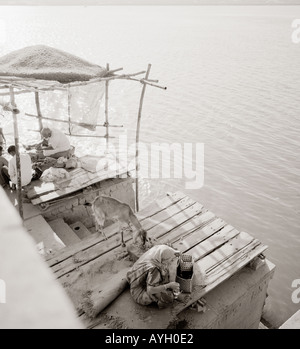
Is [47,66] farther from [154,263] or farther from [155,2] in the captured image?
[155,2]

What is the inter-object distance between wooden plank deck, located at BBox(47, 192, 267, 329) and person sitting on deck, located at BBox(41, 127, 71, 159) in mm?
3636

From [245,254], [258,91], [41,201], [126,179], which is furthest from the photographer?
[258,91]

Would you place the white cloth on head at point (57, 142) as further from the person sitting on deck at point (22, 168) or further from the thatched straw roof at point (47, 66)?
the thatched straw roof at point (47, 66)

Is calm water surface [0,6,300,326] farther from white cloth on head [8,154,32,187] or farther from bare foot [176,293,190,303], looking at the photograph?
white cloth on head [8,154,32,187]

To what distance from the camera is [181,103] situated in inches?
771

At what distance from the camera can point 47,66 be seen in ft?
28.3

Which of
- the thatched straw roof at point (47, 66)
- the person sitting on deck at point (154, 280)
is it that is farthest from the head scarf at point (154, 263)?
the thatched straw roof at point (47, 66)

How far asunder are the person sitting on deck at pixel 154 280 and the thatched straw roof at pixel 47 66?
550 centimetres

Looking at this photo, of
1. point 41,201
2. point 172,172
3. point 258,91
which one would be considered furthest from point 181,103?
point 41,201

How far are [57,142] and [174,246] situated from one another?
197 inches

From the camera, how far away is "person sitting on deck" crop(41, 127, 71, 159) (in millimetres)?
9242

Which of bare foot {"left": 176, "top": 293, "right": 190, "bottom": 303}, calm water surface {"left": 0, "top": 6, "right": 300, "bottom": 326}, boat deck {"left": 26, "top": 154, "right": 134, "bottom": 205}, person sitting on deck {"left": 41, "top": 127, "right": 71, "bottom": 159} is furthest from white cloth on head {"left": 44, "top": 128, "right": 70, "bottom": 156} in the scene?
bare foot {"left": 176, "top": 293, "right": 190, "bottom": 303}
